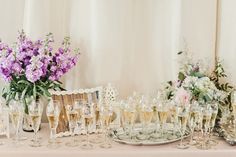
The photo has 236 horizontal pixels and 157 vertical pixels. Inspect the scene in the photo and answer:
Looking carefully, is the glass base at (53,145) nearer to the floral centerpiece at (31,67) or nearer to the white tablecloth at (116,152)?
the white tablecloth at (116,152)

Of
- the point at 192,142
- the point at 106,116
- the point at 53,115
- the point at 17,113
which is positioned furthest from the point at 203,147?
the point at 17,113

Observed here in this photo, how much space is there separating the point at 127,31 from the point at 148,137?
0.59 m

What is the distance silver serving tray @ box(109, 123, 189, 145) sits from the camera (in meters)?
1.77

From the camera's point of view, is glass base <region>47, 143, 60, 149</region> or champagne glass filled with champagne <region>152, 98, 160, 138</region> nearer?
glass base <region>47, 143, 60, 149</region>

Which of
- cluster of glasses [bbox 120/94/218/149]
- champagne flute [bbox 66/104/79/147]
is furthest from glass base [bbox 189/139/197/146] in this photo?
champagne flute [bbox 66/104/79/147]

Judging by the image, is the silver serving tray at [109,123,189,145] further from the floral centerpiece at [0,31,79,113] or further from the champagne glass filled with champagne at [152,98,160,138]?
the floral centerpiece at [0,31,79,113]

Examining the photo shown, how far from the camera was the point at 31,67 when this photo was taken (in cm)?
184

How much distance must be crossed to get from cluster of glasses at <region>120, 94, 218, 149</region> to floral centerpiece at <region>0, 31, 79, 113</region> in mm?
355

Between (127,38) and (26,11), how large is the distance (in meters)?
0.52

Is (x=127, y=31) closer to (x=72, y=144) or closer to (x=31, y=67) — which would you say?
(x=31, y=67)

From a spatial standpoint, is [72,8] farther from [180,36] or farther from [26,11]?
[180,36]

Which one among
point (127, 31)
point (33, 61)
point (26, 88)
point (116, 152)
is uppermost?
point (127, 31)

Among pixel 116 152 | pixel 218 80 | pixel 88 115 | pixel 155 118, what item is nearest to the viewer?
pixel 116 152

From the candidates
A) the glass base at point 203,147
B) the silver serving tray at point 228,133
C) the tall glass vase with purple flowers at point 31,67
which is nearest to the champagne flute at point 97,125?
the tall glass vase with purple flowers at point 31,67
